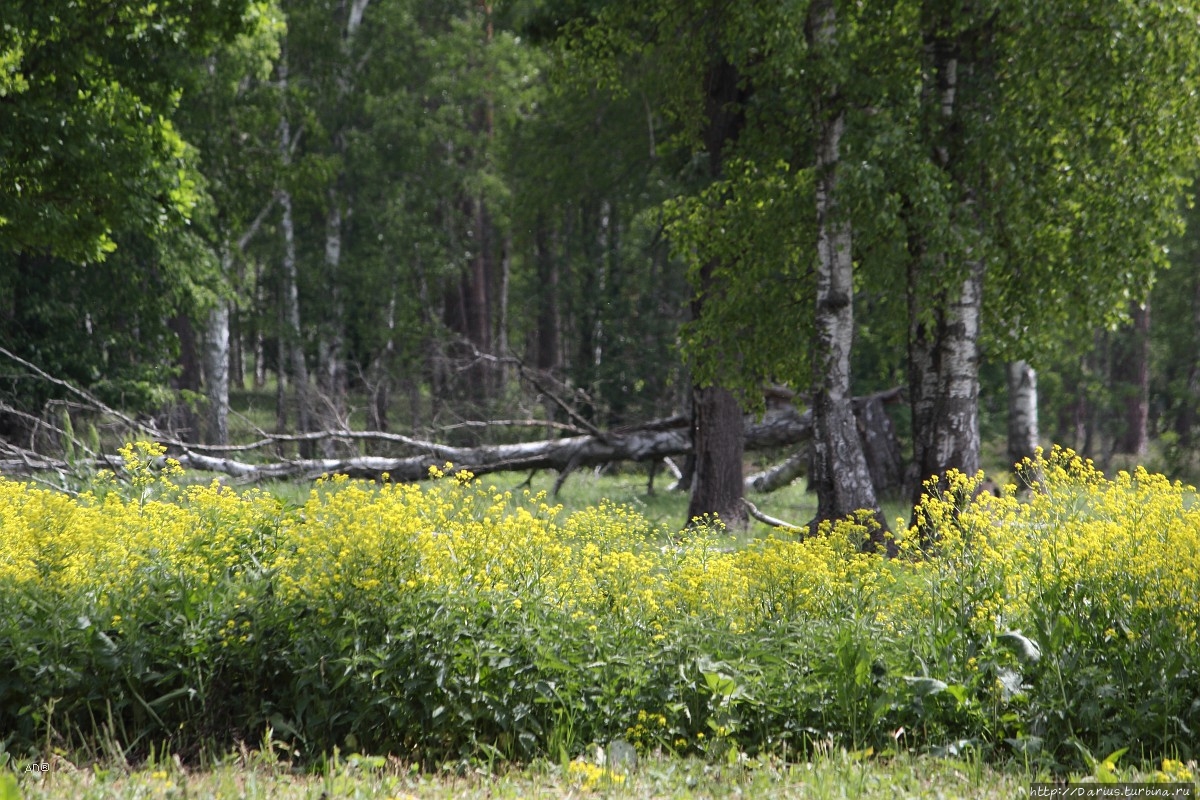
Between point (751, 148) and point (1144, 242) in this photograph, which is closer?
point (1144, 242)

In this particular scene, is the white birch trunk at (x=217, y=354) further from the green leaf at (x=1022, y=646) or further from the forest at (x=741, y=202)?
the green leaf at (x=1022, y=646)

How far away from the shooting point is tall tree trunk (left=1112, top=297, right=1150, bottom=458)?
24.4 metres

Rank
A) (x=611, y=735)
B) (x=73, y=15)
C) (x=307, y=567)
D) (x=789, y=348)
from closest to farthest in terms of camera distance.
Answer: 1. (x=611, y=735)
2. (x=307, y=567)
3. (x=789, y=348)
4. (x=73, y=15)

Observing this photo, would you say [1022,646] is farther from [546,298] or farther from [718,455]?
[546,298]

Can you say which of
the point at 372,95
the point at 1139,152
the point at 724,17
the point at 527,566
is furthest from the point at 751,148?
the point at 372,95

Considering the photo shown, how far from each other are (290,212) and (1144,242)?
2107cm

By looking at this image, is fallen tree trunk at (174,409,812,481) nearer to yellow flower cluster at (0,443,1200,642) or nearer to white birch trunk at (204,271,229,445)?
white birch trunk at (204,271,229,445)

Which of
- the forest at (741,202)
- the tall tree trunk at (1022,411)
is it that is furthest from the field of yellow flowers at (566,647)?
the tall tree trunk at (1022,411)

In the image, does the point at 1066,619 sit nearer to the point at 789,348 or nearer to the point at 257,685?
the point at 257,685

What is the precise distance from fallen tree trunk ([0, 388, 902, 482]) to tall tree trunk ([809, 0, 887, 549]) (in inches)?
212

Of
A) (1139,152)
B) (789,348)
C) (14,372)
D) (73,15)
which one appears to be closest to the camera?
(1139,152)

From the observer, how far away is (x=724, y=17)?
10984mm

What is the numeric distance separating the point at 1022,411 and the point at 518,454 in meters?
7.04

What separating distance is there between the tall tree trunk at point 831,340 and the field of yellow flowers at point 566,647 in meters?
3.23
